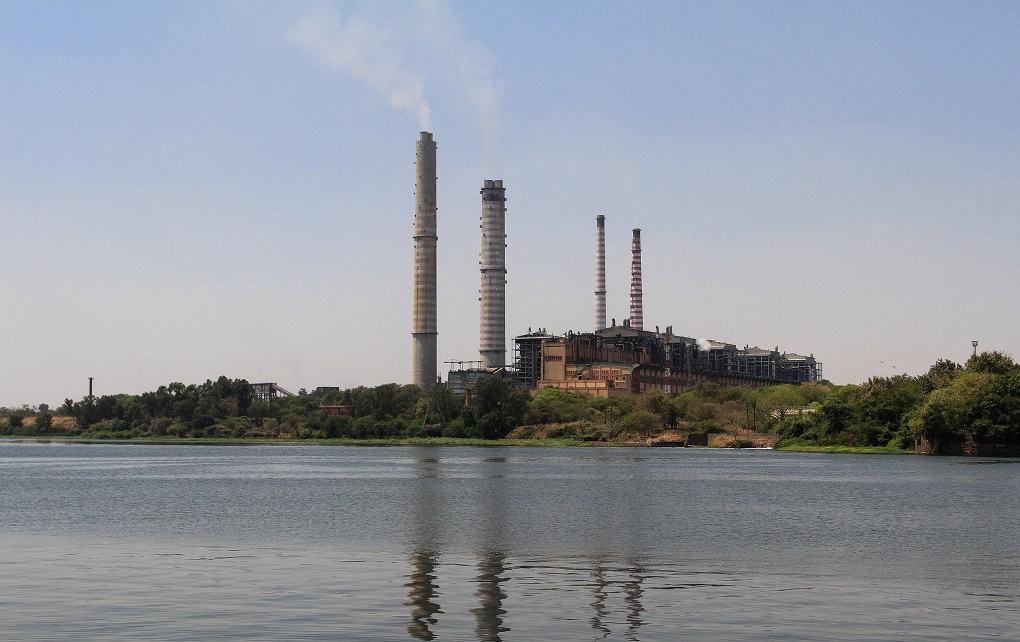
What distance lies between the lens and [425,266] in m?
173

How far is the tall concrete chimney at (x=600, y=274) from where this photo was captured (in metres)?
196

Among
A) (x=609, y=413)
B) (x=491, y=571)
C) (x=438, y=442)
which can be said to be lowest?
(x=491, y=571)

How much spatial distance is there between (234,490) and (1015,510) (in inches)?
1430

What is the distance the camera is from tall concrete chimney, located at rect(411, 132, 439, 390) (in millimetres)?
172500

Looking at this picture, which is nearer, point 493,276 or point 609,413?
point 609,413

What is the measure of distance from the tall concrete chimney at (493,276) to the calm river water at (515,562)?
122m

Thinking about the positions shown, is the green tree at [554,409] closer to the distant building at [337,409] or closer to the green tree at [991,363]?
the distant building at [337,409]

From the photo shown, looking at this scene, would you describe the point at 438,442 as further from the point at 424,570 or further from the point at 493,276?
the point at 424,570

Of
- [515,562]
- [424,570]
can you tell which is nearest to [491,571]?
[424,570]

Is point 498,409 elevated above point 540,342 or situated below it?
below

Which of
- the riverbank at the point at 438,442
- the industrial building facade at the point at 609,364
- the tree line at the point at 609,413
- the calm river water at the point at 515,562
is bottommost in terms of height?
the calm river water at the point at 515,562

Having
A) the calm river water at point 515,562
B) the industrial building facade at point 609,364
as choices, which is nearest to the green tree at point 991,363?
the calm river water at point 515,562

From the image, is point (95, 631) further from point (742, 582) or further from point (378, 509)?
point (378, 509)

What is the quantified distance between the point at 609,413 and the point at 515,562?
12064cm
